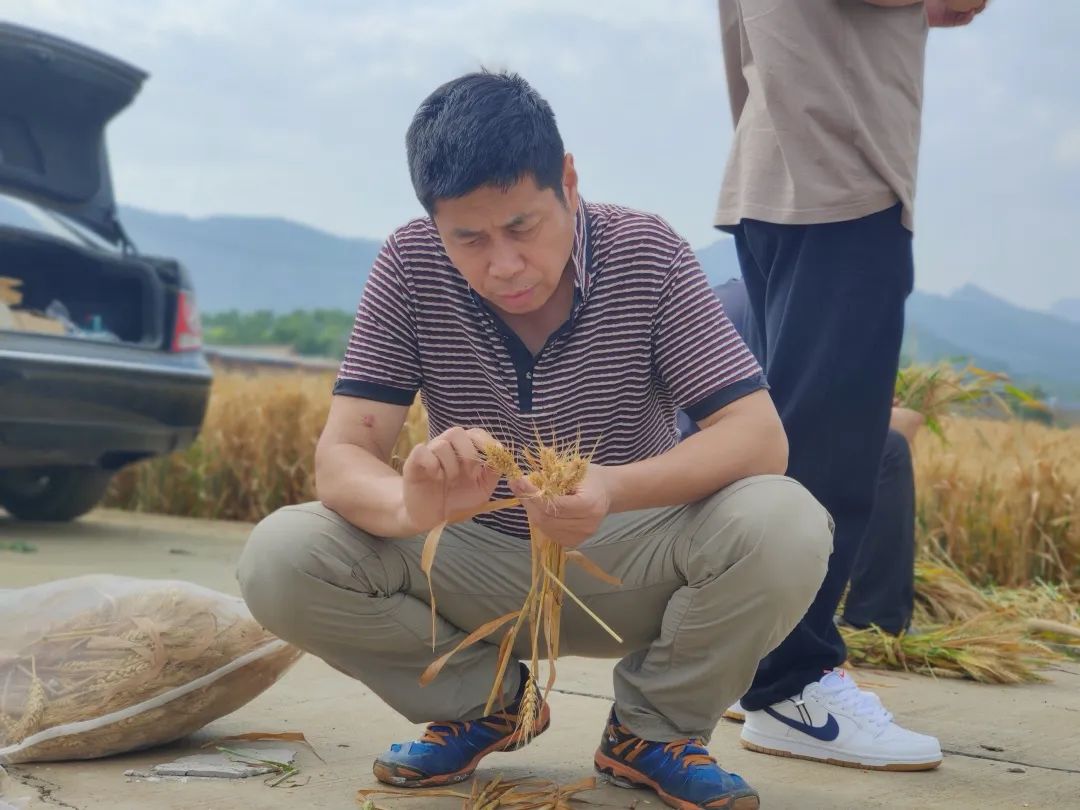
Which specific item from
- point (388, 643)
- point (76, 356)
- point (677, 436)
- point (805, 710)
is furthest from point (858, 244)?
point (76, 356)

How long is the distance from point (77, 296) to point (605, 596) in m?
4.59

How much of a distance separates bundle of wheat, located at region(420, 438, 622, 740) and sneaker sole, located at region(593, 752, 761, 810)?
189 millimetres

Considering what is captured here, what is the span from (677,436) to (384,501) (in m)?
0.67

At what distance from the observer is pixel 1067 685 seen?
3791mm

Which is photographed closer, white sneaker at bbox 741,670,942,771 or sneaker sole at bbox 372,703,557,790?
sneaker sole at bbox 372,703,557,790

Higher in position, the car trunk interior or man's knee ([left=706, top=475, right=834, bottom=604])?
the car trunk interior

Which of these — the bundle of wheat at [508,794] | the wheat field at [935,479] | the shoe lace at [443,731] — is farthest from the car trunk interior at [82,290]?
the bundle of wheat at [508,794]

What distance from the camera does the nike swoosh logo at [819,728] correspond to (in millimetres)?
2746

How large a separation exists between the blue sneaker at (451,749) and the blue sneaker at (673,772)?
0.15 m

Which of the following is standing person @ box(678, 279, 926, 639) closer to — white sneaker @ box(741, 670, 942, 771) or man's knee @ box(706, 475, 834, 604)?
white sneaker @ box(741, 670, 942, 771)

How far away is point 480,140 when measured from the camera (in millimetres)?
2193

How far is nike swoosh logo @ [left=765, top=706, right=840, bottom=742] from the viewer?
108 inches

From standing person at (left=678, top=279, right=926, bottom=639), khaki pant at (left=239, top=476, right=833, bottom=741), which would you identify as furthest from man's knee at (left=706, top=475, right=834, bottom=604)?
standing person at (left=678, top=279, right=926, bottom=639)

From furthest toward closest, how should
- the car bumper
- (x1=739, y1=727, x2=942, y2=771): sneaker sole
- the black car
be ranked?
the black car, the car bumper, (x1=739, y1=727, x2=942, y2=771): sneaker sole
